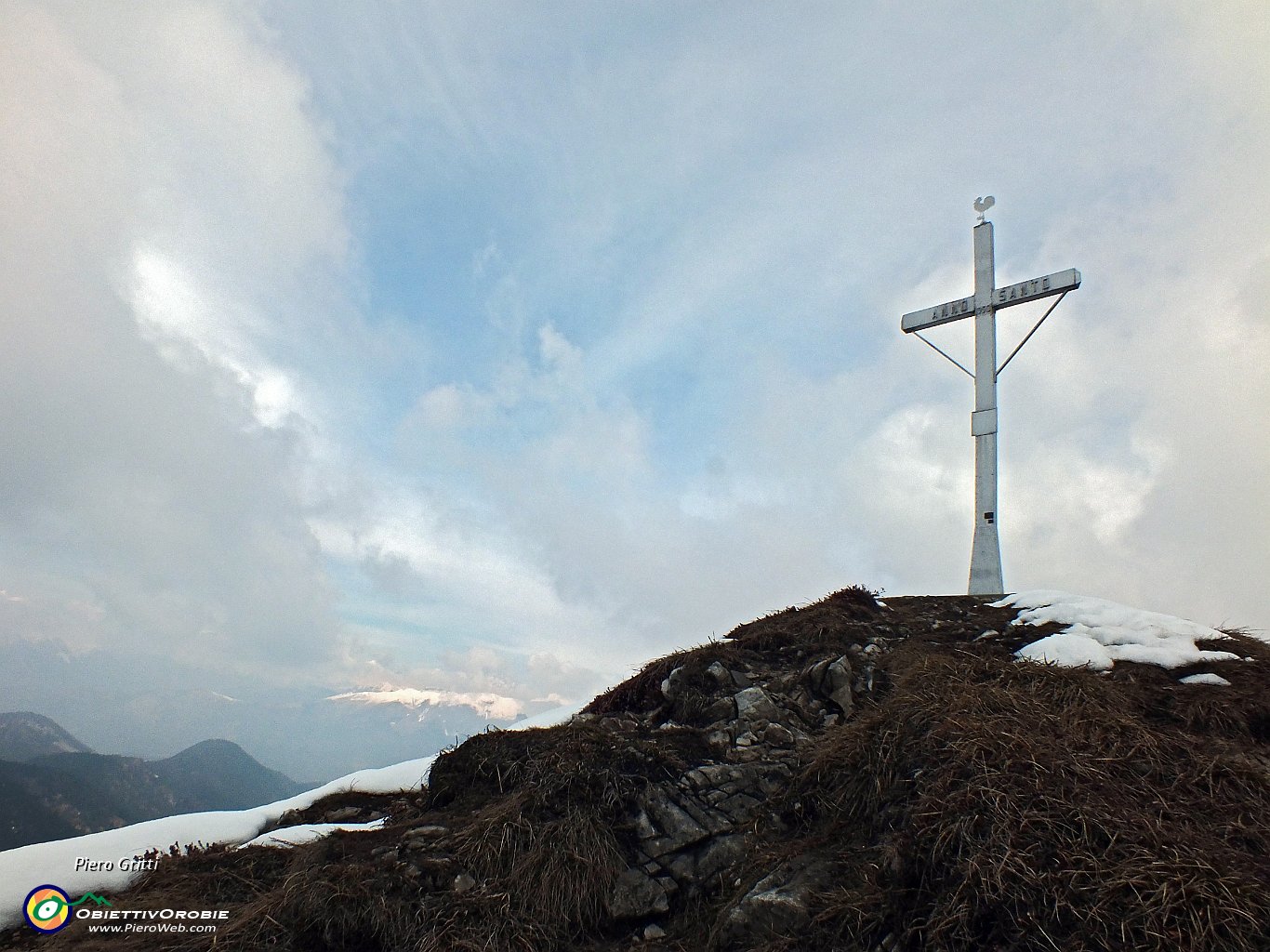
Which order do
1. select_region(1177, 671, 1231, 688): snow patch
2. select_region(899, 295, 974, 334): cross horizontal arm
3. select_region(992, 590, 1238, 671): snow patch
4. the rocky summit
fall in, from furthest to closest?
select_region(899, 295, 974, 334): cross horizontal arm, select_region(992, 590, 1238, 671): snow patch, select_region(1177, 671, 1231, 688): snow patch, the rocky summit

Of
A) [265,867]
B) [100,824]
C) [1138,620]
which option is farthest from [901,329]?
[100,824]

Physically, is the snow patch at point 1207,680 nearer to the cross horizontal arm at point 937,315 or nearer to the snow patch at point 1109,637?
the snow patch at point 1109,637

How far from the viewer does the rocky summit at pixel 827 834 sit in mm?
4590

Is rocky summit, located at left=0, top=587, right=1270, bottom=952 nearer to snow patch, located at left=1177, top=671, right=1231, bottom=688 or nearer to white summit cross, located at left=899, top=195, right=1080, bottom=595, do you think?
snow patch, located at left=1177, top=671, right=1231, bottom=688

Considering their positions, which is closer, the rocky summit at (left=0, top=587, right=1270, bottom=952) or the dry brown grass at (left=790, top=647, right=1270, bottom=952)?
the dry brown grass at (left=790, top=647, right=1270, bottom=952)

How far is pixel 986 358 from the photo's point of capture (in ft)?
Result: 56.3

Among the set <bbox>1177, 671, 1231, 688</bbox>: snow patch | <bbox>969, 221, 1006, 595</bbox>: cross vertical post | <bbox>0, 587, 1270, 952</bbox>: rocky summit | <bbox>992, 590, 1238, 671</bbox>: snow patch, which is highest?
<bbox>969, 221, 1006, 595</bbox>: cross vertical post

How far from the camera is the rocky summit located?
4.59 metres

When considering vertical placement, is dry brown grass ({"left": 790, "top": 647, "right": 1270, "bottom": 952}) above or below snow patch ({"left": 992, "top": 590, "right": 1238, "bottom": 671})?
below

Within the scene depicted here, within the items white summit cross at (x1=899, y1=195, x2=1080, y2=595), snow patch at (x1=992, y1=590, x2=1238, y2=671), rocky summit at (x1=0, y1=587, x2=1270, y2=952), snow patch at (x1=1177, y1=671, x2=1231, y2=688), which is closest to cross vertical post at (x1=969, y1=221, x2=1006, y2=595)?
white summit cross at (x1=899, y1=195, x2=1080, y2=595)

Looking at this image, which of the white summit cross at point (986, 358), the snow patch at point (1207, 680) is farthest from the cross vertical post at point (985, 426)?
the snow patch at point (1207, 680)

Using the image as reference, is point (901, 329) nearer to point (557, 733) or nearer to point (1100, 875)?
point (557, 733)

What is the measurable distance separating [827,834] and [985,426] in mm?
13562

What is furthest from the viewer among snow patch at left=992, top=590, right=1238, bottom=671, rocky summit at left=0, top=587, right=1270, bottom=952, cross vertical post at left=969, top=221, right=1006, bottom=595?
cross vertical post at left=969, top=221, right=1006, bottom=595
